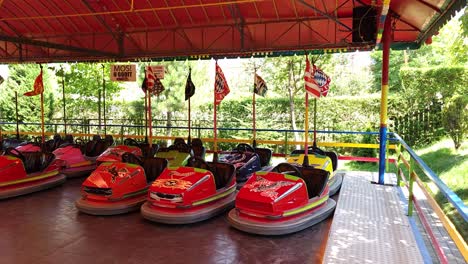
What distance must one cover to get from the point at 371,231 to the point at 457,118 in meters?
6.44

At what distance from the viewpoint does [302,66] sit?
502 inches

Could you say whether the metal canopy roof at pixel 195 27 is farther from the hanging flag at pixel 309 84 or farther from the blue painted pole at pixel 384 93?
the hanging flag at pixel 309 84

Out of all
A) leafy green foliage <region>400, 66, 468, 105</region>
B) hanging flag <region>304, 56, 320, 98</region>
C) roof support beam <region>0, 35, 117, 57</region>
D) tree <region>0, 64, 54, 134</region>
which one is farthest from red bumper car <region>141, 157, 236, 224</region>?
tree <region>0, 64, 54, 134</region>

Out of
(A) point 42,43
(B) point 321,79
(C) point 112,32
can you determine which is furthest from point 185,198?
(C) point 112,32

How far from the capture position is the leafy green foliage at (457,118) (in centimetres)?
869

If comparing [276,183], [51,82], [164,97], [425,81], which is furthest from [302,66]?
[51,82]

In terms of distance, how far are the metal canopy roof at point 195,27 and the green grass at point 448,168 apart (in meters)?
2.71

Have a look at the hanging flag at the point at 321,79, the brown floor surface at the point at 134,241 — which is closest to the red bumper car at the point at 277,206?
the brown floor surface at the point at 134,241

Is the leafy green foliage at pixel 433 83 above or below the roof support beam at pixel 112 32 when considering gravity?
below

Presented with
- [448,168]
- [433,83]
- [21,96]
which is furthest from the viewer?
[21,96]

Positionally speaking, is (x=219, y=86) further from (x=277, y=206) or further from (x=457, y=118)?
(x=457, y=118)

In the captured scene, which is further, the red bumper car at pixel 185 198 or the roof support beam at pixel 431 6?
the roof support beam at pixel 431 6

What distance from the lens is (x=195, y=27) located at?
8.62m

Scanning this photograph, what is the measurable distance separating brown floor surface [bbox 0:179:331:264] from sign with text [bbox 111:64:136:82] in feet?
17.1
